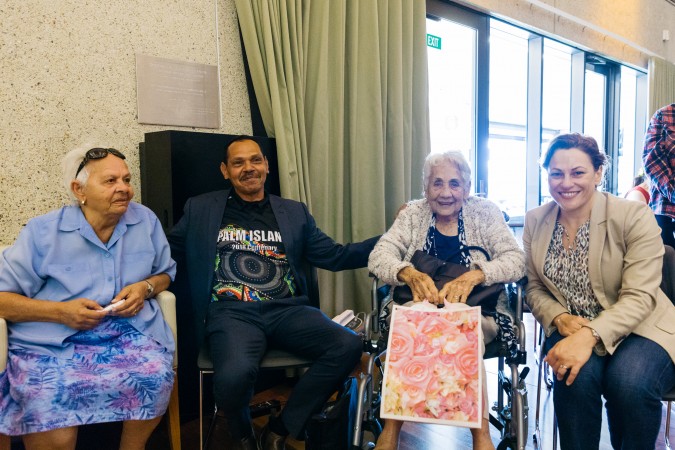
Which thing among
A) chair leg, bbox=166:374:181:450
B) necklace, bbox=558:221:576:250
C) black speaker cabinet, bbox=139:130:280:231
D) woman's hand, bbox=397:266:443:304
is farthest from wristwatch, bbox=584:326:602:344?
black speaker cabinet, bbox=139:130:280:231

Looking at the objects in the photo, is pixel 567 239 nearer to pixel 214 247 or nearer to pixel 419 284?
pixel 419 284

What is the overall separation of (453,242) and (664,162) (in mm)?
1479

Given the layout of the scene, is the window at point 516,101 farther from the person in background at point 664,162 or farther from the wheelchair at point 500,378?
the wheelchair at point 500,378

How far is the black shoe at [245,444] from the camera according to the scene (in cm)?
183

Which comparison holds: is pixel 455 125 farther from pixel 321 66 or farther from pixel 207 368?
pixel 207 368

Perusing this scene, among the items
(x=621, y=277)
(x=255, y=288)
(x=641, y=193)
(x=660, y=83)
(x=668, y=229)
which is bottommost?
(x=255, y=288)

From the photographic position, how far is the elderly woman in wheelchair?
1.85 metres

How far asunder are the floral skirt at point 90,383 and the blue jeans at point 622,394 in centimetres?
132

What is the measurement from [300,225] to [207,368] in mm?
760

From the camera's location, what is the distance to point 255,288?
2.13 m

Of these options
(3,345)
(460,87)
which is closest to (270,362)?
(3,345)

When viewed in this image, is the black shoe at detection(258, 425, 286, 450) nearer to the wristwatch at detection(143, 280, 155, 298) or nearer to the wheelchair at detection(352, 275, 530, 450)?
the wheelchair at detection(352, 275, 530, 450)

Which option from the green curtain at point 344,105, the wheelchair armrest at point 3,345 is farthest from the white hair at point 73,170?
the green curtain at point 344,105

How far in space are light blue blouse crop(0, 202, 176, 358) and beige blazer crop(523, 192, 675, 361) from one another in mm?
1430
